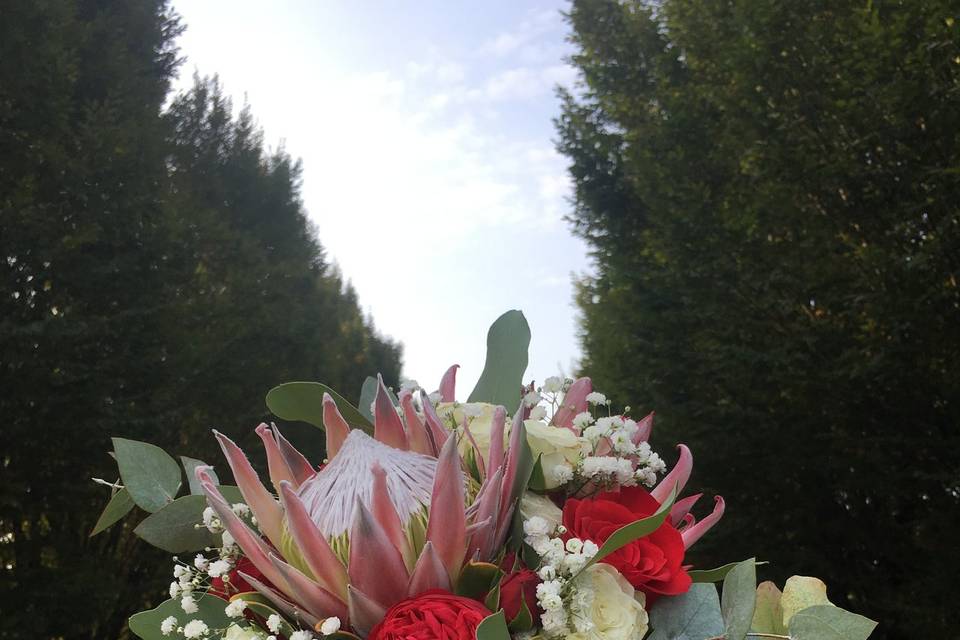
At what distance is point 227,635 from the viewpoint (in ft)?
3.38

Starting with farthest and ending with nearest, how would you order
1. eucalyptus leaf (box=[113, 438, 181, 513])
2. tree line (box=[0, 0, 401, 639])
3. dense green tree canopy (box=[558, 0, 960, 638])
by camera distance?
tree line (box=[0, 0, 401, 639])
dense green tree canopy (box=[558, 0, 960, 638])
eucalyptus leaf (box=[113, 438, 181, 513])

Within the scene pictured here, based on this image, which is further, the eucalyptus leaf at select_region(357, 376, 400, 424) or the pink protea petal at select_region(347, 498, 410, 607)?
the eucalyptus leaf at select_region(357, 376, 400, 424)

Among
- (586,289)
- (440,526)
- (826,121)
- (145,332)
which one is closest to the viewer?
(440,526)

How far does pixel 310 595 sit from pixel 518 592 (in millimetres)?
244

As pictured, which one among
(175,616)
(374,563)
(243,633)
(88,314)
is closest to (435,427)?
(374,563)

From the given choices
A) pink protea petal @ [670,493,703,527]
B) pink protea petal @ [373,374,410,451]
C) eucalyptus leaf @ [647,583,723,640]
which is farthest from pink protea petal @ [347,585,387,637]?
pink protea petal @ [670,493,703,527]

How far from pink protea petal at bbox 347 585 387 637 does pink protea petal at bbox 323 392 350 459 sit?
263mm

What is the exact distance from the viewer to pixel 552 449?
3.73 feet

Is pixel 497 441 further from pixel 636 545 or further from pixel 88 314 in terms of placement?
pixel 88 314

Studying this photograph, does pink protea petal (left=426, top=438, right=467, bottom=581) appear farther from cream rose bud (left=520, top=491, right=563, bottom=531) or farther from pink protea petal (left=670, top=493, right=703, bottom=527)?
pink protea petal (left=670, top=493, right=703, bottom=527)

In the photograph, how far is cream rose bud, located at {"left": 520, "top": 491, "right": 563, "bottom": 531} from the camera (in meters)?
1.07

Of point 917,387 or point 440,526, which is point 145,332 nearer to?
point 917,387

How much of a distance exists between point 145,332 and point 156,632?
9.20 meters

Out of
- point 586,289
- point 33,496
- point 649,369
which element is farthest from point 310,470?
point 586,289
